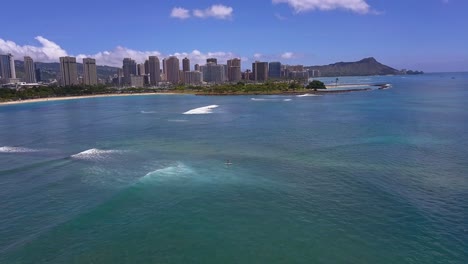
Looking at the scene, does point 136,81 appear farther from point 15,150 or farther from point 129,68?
point 15,150

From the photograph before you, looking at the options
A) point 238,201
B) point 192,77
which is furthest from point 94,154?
point 192,77

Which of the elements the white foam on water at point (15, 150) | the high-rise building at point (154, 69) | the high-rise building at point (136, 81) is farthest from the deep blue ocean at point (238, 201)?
the high-rise building at point (154, 69)

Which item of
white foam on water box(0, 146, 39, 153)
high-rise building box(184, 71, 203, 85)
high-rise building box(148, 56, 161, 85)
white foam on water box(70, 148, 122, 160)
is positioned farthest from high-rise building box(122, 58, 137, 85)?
white foam on water box(70, 148, 122, 160)

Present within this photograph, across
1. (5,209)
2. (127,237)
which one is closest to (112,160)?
(5,209)

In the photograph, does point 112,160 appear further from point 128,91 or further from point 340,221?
point 128,91

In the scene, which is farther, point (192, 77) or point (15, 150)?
point (192, 77)

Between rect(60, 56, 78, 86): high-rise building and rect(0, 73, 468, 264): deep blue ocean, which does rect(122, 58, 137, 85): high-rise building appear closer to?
rect(60, 56, 78, 86): high-rise building
